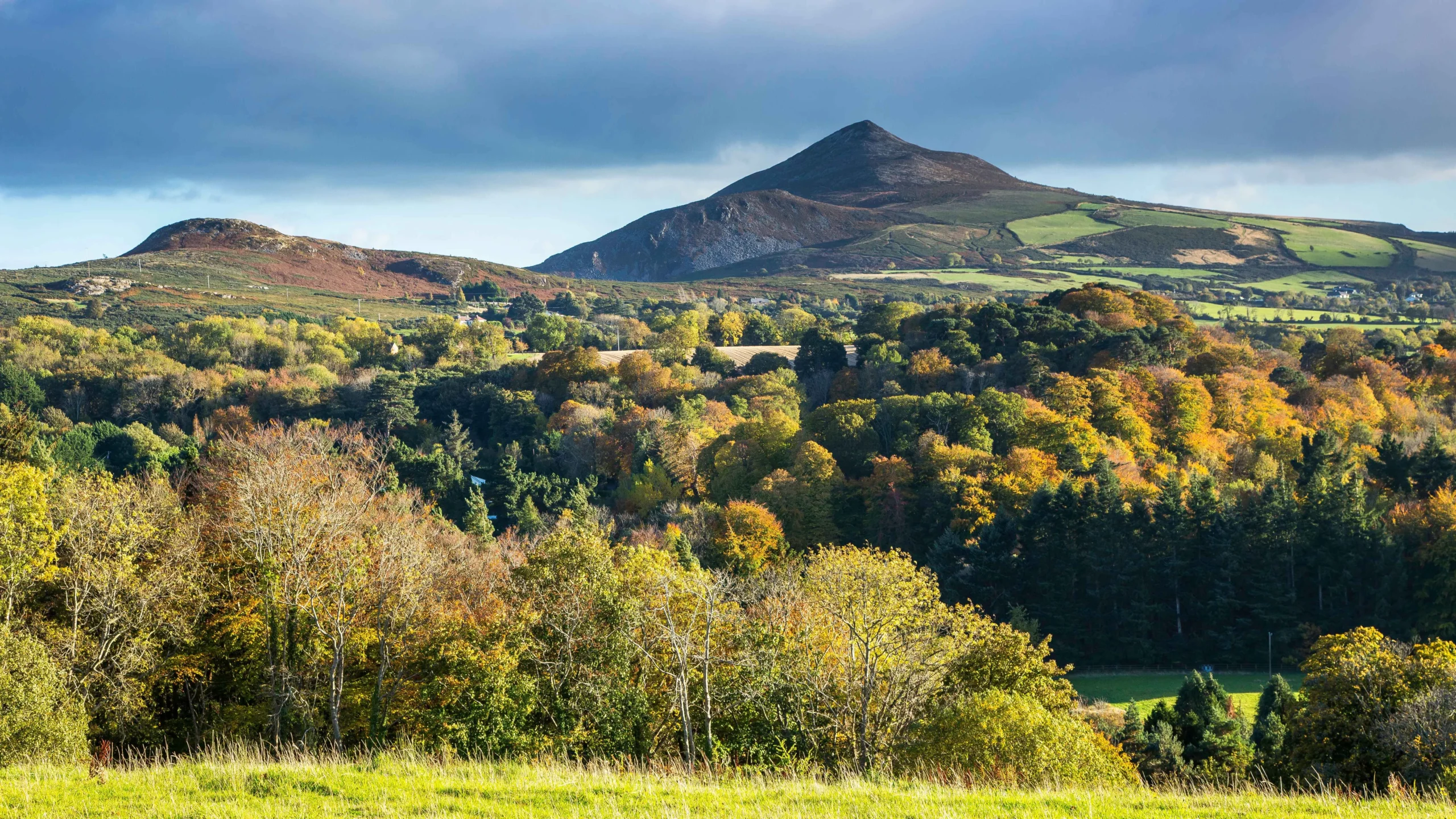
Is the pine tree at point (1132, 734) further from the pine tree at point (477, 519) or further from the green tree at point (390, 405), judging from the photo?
the green tree at point (390, 405)

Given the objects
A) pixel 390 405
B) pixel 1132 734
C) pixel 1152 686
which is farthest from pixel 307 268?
pixel 1132 734

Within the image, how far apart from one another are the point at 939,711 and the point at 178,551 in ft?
58.4

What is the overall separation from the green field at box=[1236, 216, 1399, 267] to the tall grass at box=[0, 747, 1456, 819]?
18828 centimetres

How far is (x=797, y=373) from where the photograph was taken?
313 feet

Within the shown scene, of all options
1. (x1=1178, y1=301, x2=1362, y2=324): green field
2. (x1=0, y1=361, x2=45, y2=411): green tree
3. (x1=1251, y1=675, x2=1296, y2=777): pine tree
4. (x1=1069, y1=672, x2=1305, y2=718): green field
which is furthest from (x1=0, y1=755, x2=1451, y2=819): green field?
(x1=1178, y1=301, x2=1362, y2=324): green field

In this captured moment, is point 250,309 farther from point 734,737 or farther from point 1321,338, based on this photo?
point 734,737

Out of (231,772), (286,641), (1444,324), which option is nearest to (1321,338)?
(1444,324)

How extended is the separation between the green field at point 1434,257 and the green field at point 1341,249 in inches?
144

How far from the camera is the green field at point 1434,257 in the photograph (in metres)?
172

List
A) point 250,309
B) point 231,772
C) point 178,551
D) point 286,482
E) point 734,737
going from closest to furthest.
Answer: point 231,772 → point 734,737 → point 178,551 → point 286,482 → point 250,309

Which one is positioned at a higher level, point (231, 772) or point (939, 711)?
point (231, 772)

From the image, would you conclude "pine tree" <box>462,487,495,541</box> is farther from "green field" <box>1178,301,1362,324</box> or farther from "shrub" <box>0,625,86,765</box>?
"green field" <box>1178,301,1362,324</box>

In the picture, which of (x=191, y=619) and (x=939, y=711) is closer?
(x=939, y=711)

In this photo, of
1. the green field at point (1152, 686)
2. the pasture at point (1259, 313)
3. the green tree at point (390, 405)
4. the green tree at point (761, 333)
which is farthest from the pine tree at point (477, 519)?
the pasture at point (1259, 313)
